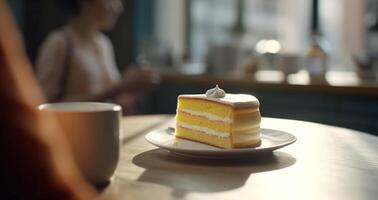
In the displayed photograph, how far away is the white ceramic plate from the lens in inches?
33.2

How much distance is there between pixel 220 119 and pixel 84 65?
138cm

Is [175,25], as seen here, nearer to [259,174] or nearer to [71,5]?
[71,5]

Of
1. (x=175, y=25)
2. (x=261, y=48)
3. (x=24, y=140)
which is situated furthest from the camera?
(x=175, y=25)

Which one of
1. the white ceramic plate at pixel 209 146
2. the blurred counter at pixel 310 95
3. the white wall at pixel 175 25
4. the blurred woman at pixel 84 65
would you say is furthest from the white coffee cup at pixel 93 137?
the white wall at pixel 175 25

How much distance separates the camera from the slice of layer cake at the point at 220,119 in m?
0.89

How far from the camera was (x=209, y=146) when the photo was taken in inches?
36.0

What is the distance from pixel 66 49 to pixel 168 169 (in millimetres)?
1424

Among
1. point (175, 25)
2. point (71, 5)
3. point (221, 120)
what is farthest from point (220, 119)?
point (175, 25)

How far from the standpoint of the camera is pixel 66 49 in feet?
6.94

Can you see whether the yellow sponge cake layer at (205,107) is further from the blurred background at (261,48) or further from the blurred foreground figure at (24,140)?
the blurred background at (261,48)

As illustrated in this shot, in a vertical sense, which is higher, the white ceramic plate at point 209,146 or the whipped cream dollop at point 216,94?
the whipped cream dollop at point 216,94

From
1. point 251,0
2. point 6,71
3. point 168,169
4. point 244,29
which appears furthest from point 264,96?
point 6,71

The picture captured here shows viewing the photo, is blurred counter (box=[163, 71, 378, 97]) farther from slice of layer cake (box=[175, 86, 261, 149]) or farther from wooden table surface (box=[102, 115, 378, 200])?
slice of layer cake (box=[175, 86, 261, 149])

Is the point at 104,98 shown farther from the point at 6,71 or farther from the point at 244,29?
the point at 6,71
